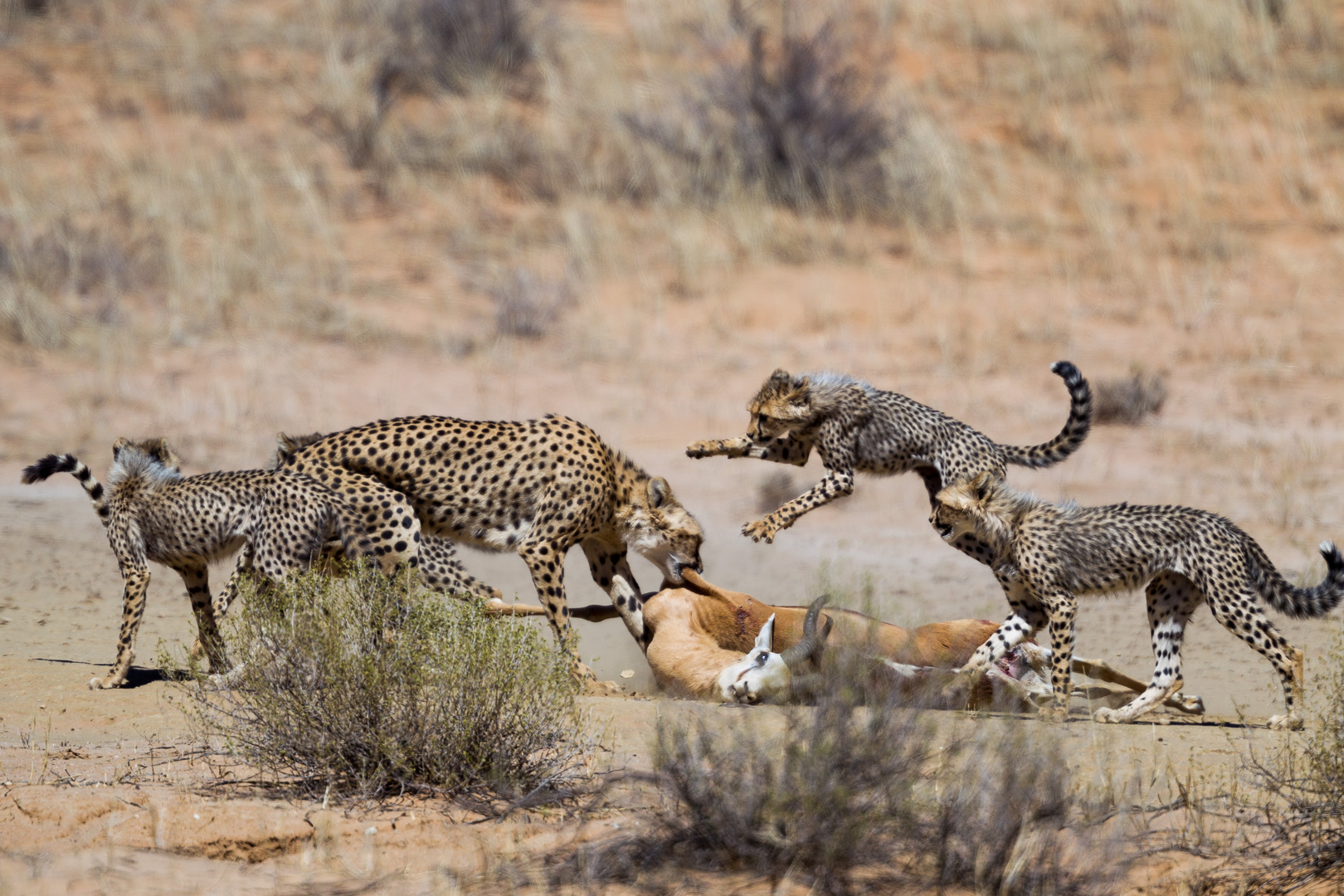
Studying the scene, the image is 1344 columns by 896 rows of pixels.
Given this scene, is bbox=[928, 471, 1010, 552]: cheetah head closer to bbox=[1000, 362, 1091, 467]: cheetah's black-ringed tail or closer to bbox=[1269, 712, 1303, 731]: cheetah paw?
bbox=[1000, 362, 1091, 467]: cheetah's black-ringed tail

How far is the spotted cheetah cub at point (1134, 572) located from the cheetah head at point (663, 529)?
1300 millimetres

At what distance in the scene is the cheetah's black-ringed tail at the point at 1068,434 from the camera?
8672mm

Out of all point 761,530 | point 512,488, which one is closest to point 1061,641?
point 761,530

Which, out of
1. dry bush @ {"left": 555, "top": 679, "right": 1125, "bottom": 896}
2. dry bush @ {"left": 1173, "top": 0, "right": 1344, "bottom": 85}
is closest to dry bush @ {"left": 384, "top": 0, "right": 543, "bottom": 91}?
dry bush @ {"left": 1173, "top": 0, "right": 1344, "bottom": 85}

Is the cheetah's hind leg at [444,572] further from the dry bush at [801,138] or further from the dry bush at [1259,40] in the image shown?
the dry bush at [1259,40]

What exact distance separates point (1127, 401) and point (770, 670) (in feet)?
24.1

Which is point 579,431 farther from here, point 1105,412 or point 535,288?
point 535,288

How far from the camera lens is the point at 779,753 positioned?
5.81 meters

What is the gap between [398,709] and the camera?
6.14m

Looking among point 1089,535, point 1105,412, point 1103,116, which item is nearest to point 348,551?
point 1089,535

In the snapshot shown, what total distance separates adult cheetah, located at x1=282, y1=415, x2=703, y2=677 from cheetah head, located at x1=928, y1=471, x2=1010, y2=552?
52.1 inches

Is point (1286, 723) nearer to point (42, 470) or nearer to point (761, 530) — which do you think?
point (761, 530)

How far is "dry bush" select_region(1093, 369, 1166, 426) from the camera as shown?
13.6m

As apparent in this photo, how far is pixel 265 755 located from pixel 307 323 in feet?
31.6
